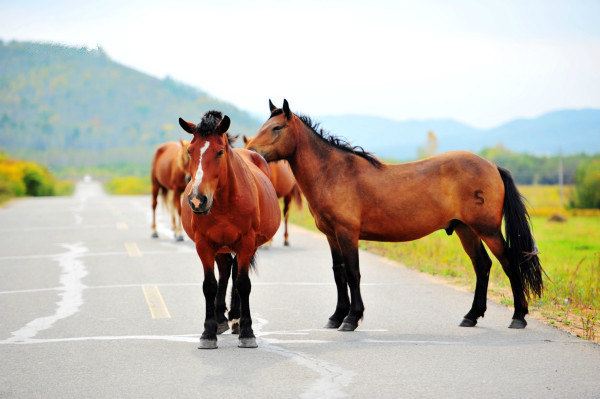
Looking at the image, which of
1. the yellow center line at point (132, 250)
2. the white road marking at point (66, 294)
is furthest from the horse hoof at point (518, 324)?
the yellow center line at point (132, 250)

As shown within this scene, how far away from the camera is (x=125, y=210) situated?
3319cm

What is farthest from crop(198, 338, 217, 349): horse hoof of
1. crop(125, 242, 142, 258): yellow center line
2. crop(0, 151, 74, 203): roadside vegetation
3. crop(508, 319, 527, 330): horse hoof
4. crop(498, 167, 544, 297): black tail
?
crop(0, 151, 74, 203): roadside vegetation

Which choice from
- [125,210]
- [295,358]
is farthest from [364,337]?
[125,210]

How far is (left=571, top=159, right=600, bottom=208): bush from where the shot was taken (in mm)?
36062

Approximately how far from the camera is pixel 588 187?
3659 cm

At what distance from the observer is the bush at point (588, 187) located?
3606 centimetres

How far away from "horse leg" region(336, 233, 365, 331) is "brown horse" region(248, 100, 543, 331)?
16mm

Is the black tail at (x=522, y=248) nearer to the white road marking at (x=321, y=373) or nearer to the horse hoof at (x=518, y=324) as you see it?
the horse hoof at (x=518, y=324)

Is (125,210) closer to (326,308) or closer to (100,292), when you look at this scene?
(100,292)

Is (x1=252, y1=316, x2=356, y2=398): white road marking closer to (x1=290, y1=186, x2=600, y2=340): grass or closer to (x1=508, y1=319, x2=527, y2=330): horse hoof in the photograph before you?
(x1=508, y1=319, x2=527, y2=330): horse hoof

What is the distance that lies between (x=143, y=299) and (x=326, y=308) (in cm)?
239

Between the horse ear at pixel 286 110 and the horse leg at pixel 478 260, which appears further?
the horse leg at pixel 478 260

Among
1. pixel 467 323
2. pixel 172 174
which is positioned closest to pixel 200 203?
pixel 467 323

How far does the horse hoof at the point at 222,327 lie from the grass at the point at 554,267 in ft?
11.2
